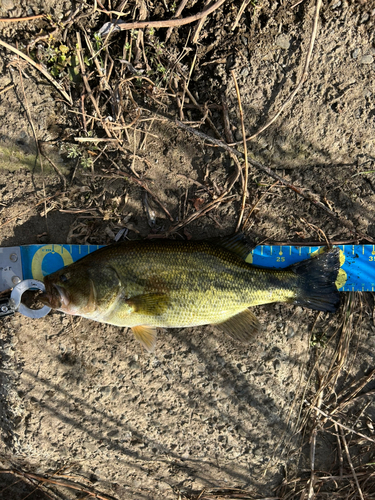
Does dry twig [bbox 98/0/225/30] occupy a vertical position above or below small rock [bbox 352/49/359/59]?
above

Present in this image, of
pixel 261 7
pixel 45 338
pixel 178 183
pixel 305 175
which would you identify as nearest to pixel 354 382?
pixel 305 175

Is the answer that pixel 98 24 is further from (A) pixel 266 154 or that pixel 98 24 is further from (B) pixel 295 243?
(B) pixel 295 243

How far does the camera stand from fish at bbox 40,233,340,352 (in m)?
2.79

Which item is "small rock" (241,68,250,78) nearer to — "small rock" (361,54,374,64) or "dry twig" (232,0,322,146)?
"dry twig" (232,0,322,146)

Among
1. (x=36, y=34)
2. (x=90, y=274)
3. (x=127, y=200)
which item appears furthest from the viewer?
(x=127, y=200)

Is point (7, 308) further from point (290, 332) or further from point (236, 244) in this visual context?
point (290, 332)

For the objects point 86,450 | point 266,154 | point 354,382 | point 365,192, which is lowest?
point 86,450

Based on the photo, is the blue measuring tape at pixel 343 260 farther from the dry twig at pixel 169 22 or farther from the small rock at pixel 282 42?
the dry twig at pixel 169 22

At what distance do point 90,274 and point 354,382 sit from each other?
3035 millimetres

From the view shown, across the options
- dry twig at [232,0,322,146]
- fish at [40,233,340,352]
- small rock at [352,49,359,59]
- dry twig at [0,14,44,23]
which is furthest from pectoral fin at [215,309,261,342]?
dry twig at [0,14,44,23]

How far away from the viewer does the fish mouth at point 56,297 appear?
2.69 m

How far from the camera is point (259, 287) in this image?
10.00ft

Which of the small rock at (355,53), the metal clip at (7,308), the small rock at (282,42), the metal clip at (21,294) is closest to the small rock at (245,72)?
the small rock at (282,42)

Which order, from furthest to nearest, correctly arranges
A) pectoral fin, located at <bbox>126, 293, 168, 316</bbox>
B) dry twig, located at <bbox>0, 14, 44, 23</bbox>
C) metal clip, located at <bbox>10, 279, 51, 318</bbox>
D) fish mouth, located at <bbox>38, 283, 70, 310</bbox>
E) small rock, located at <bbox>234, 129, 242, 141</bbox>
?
small rock, located at <bbox>234, 129, 242, 141</bbox> < metal clip, located at <bbox>10, 279, 51, 318</bbox> < dry twig, located at <bbox>0, 14, 44, 23</bbox> < pectoral fin, located at <bbox>126, 293, 168, 316</bbox> < fish mouth, located at <bbox>38, 283, 70, 310</bbox>
